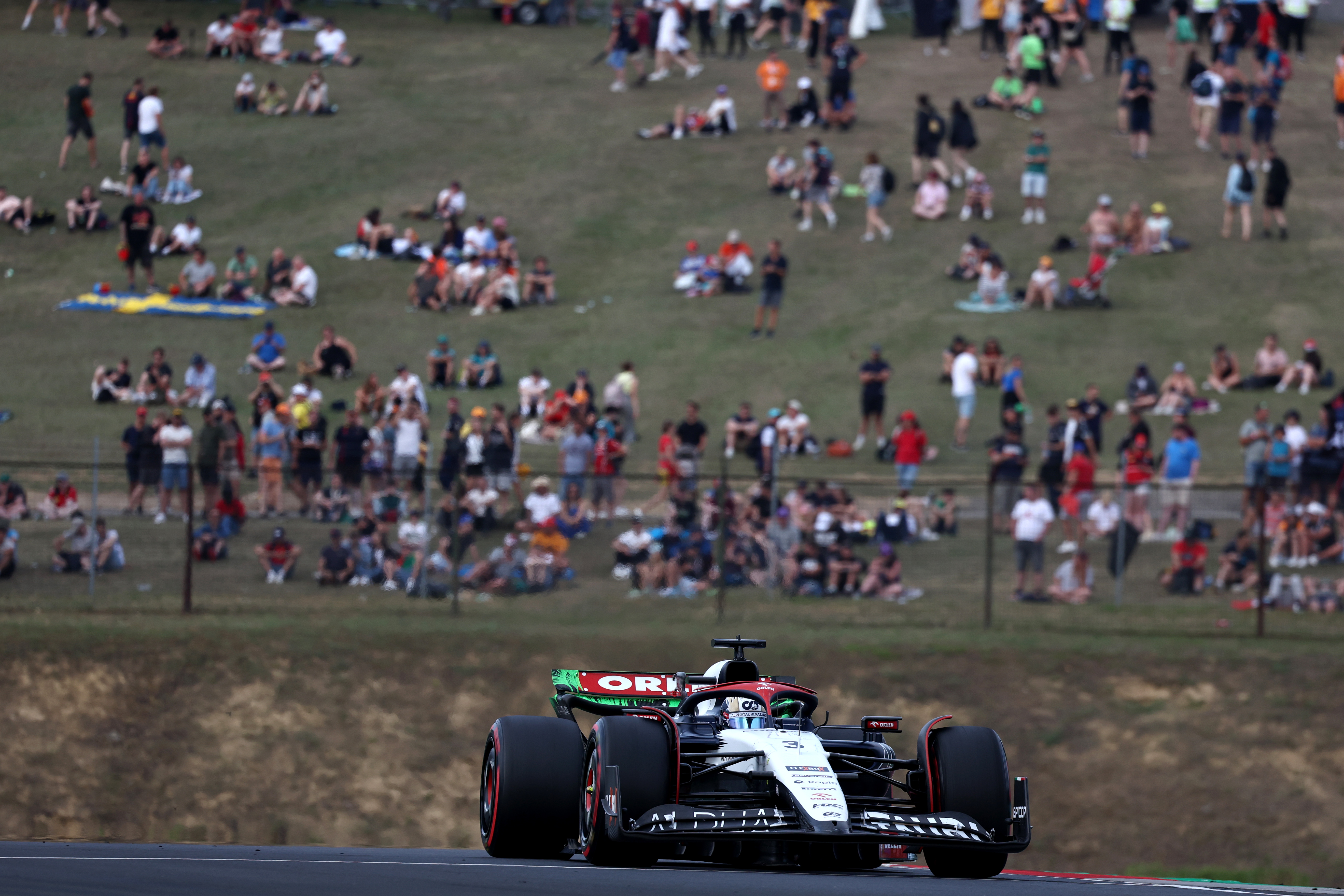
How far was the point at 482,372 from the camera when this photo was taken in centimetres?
3044

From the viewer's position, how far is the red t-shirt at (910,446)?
25.1m

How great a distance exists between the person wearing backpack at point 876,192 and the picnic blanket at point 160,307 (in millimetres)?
12451

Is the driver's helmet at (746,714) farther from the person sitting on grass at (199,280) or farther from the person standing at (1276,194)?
the person standing at (1276,194)

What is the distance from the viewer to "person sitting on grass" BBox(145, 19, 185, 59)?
147ft

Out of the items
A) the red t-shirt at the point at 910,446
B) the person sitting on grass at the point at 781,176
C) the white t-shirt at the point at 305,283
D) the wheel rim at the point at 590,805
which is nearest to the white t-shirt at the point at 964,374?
the red t-shirt at the point at 910,446

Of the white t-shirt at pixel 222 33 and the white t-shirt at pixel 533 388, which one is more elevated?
the white t-shirt at pixel 222 33

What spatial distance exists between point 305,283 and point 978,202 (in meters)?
14.1

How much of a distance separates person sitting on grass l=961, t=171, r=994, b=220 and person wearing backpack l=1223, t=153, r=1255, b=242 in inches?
188

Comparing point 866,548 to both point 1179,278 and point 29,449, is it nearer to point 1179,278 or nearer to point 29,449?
point 29,449

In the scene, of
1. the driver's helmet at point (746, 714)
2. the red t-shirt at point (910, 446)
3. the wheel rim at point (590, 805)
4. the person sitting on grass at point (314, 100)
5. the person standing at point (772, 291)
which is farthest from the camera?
the person sitting on grass at point (314, 100)

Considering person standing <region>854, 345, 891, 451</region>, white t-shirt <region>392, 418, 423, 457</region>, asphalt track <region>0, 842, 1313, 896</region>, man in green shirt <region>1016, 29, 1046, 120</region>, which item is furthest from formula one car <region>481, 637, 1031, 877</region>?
man in green shirt <region>1016, 29, 1046, 120</region>

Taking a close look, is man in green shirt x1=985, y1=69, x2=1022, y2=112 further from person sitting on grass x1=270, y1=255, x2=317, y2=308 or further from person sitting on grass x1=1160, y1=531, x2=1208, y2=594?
person sitting on grass x1=1160, y1=531, x2=1208, y2=594

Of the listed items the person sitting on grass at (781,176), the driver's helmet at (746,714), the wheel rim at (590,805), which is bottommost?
the wheel rim at (590,805)

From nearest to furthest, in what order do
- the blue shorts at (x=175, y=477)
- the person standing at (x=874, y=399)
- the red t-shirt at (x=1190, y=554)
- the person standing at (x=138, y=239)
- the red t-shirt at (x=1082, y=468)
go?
the blue shorts at (x=175, y=477) < the red t-shirt at (x=1190, y=554) < the red t-shirt at (x=1082, y=468) < the person standing at (x=874, y=399) < the person standing at (x=138, y=239)
